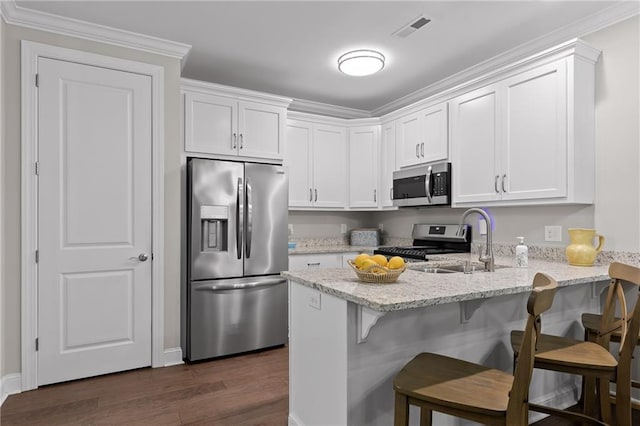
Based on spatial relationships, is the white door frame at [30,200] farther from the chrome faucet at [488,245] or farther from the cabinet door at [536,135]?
the cabinet door at [536,135]

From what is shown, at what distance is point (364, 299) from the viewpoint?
4.86 ft

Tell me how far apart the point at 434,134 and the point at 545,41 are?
1089mm

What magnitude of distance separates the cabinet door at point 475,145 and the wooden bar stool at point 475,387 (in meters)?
1.79

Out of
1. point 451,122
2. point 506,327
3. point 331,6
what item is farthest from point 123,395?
point 451,122

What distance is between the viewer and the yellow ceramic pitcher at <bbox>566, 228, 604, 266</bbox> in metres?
2.50

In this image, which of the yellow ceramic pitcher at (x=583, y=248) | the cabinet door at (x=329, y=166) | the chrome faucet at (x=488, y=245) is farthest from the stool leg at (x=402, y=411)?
the cabinet door at (x=329, y=166)

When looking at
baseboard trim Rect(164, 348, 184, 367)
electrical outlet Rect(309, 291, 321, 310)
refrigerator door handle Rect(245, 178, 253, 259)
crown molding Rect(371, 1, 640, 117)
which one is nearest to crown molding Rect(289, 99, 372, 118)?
crown molding Rect(371, 1, 640, 117)

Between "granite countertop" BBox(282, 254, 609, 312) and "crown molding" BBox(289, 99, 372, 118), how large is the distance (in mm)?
2833

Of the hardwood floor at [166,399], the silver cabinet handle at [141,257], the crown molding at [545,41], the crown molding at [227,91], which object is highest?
the crown molding at [545,41]

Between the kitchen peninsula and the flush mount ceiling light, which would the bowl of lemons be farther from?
the flush mount ceiling light

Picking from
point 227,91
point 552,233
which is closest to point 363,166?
point 227,91

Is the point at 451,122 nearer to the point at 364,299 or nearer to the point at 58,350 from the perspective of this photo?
the point at 364,299

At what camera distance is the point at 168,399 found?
2.55 metres

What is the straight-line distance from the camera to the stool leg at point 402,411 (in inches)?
56.2
